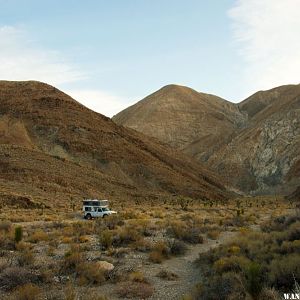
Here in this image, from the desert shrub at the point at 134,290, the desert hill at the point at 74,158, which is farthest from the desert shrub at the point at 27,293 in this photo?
the desert hill at the point at 74,158

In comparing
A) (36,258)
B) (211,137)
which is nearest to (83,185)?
(36,258)

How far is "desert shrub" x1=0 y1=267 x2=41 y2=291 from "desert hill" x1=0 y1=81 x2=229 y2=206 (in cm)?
3604

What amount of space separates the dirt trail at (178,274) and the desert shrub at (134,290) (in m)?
0.19

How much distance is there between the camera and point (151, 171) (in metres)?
74.9

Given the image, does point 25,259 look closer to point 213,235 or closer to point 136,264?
point 136,264

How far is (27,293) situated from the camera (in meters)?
11.3

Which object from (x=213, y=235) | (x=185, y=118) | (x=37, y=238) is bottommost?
(x=213, y=235)

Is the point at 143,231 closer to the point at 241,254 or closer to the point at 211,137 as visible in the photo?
Result: the point at 241,254

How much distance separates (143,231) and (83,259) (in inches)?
327

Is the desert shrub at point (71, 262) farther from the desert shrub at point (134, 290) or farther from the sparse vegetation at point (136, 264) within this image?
the desert shrub at point (134, 290)

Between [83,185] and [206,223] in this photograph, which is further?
[83,185]

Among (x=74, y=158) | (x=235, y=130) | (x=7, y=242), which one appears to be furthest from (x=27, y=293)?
(x=235, y=130)

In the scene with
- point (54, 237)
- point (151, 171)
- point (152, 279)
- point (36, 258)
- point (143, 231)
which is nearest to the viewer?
point (152, 279)

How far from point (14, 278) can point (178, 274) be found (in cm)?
484
